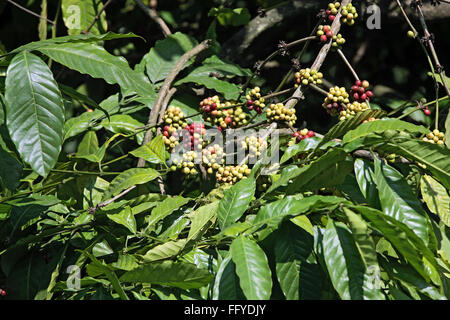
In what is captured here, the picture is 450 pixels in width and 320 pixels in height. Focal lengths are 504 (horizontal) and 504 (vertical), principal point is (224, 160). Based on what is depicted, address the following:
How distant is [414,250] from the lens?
32.7 inches

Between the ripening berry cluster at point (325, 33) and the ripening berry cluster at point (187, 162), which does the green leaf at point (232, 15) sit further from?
the ripening berry cluster at point (187, 162)

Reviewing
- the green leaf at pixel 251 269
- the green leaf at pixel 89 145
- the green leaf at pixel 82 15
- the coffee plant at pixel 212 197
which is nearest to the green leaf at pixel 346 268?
the coffee plant at pixel 212 197

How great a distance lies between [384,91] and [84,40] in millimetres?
1425

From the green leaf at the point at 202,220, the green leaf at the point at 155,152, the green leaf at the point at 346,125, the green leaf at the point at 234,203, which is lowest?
the green leaf at the point at 202,220

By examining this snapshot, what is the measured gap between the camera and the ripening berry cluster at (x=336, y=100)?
135 centimetres

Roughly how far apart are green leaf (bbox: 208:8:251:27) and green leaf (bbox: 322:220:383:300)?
121 cm

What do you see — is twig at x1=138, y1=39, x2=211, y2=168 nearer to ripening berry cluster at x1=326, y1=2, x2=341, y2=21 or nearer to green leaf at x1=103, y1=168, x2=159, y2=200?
green leaf at x1=103, y1=168, x2=159, y2=200

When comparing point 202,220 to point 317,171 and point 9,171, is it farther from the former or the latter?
point 9,171

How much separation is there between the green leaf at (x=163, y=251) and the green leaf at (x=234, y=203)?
10 cm

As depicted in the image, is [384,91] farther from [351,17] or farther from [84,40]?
[84,40]

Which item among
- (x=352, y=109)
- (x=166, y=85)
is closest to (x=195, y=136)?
(x=166, y=85)

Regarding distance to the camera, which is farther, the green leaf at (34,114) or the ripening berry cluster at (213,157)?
the ripening berry cluster at (213,157)

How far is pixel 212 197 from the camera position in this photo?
4.02 feet

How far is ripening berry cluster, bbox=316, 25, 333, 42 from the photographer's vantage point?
4.69 ft
